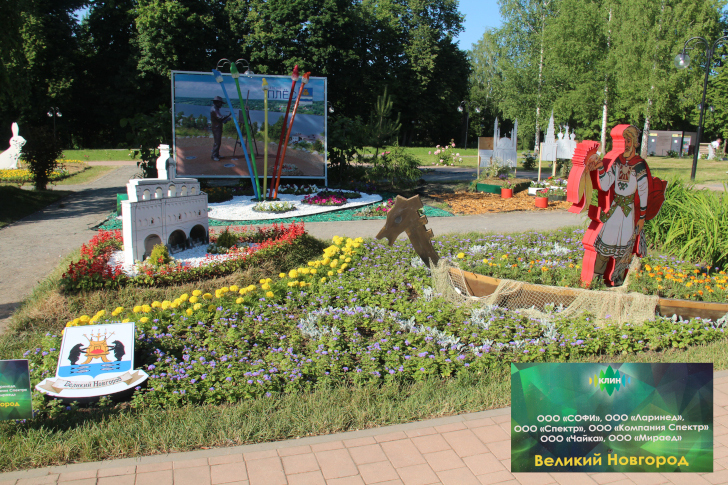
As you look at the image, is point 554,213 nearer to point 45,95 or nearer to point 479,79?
point 45,95

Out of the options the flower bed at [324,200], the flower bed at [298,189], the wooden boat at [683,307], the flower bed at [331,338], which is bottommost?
the flower bed at [331,338]

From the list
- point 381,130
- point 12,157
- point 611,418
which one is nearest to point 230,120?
point 381,130

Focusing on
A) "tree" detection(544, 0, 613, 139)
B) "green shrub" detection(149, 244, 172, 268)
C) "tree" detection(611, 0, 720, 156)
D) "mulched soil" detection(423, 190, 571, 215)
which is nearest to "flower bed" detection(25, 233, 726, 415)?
"green shrub" detection(149, 244, 172, 268)

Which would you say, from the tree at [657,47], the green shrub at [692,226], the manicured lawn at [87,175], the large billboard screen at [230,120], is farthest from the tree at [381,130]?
the tree at [657,47]

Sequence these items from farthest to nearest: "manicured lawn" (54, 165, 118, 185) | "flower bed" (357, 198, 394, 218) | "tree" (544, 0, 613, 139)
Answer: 1. "tree" (544, 0, 613, 139)
2. "manicured lawn" (54, 165, 118, 185)
3. "flower bed" (357, 198, 394, 218)

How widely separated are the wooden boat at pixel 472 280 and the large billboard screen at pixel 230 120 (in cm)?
1024

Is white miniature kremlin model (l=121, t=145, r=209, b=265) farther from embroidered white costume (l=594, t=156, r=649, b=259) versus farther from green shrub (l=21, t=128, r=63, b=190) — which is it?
green shrub (l=21, t=128, r=63, b=190)

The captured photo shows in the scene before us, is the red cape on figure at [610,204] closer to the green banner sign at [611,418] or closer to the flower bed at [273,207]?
the green banner sign at [611,418]

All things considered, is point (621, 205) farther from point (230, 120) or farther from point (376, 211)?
point (230, 120)

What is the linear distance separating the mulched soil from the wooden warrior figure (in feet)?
23.1

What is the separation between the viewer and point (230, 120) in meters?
16.3

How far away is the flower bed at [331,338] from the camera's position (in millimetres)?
4492

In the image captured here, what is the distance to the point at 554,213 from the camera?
13656 millimetres

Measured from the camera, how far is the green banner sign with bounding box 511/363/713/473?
2.27m
